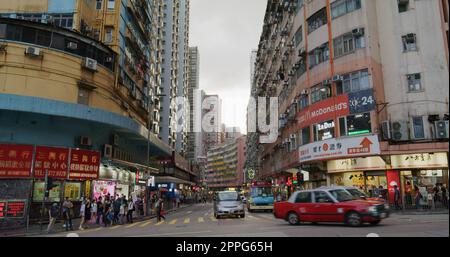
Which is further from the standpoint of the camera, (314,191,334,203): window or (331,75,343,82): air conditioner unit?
(331,75,343,82): air conditioner unit

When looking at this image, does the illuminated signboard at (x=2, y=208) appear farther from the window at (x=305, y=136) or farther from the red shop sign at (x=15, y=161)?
the window at (x=305, y=136)

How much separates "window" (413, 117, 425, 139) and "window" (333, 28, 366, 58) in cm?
672

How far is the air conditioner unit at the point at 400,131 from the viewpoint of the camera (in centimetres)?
2598

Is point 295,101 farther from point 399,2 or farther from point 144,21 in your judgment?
point 144,21

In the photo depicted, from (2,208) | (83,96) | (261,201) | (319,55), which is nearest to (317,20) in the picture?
(319,55)

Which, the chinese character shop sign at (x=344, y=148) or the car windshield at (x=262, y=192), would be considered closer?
the chinese character shop sign at (x=344, y=148)

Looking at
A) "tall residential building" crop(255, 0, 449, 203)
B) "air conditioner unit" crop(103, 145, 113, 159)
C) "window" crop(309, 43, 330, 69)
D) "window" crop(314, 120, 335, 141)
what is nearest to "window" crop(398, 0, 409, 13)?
"tall residential building" crop(255, 0, 449, 203)

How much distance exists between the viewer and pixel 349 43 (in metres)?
29.0

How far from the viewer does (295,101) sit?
1446 inches

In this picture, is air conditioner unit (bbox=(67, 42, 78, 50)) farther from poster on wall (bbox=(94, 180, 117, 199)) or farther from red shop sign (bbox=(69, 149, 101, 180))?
poster on wall (bbox=(94, 180, 117, 199))

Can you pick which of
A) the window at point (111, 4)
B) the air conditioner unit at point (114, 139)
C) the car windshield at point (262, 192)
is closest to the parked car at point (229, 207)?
the car windshield at point (262, 192)

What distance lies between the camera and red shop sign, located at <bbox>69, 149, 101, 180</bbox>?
2634cm

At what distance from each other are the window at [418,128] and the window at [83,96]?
2448 cm

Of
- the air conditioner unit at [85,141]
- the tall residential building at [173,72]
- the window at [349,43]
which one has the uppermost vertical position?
the tall residential building at [173,72]
